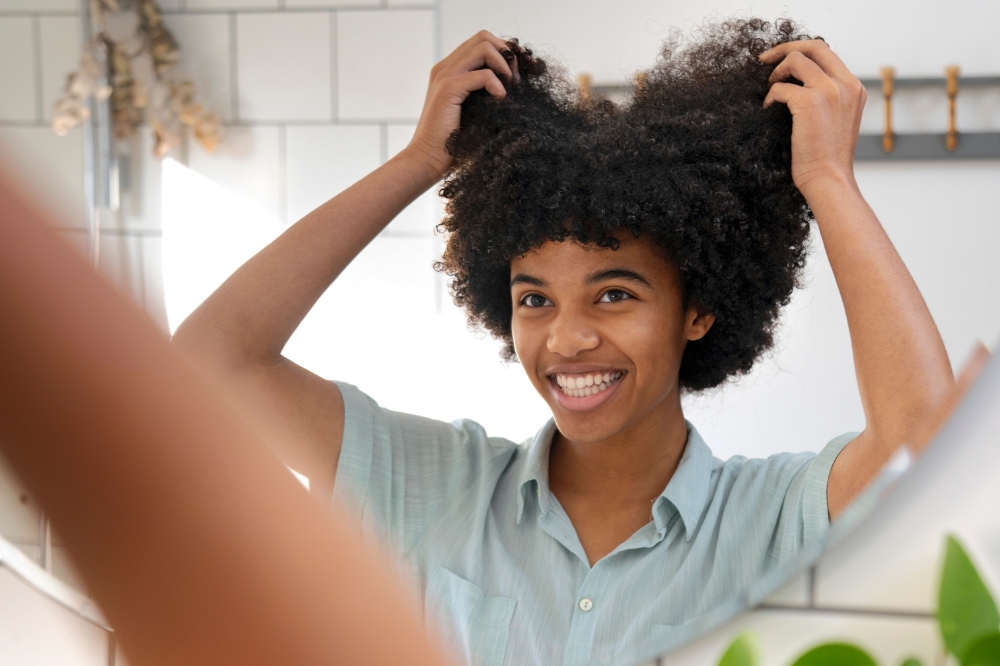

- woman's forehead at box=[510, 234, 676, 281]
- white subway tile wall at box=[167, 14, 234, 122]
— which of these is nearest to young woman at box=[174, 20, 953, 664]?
woman's forehead at box=[510, 234, 676, 281]

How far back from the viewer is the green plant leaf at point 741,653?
507mm

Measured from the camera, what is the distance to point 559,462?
55 centimetres

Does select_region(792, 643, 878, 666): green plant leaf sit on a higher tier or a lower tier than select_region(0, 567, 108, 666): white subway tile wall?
higher

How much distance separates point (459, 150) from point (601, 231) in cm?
11

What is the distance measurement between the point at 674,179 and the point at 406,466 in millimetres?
268

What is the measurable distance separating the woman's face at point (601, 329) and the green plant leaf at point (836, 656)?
7.3 inches

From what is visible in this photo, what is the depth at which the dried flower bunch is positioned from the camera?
525 millimetres

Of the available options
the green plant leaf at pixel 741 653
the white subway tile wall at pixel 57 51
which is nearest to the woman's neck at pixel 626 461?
the green plant leaf at pixel 741 653

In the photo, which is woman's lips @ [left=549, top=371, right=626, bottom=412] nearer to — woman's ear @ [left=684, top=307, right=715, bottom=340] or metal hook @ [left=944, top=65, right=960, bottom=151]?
woman's ear @ [left=684, top=307, right=715, bottom=340]

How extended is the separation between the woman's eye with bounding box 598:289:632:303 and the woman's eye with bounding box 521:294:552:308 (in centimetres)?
4

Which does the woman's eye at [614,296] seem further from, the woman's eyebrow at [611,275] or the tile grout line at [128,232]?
the tile grout line at [128,232]

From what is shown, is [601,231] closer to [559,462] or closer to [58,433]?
[559,462]

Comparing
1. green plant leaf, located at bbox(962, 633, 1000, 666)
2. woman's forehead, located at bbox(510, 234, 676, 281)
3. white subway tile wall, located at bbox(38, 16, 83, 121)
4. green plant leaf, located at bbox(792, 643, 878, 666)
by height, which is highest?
white subway tile wall, located at bbox(38, 16, 83, 121)

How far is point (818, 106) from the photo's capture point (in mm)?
496
